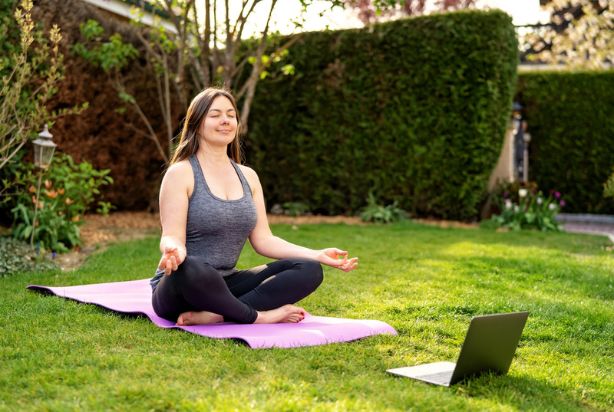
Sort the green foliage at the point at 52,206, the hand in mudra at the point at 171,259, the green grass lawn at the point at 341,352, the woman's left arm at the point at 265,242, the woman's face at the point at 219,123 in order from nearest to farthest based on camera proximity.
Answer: the green grass lawn at the point at 341,352
the hand in mudra at the point at 171,259
the woman's face at the point at 219,123
the woman's left arm at the point at 265,242
the green foliage at the point at 52,206

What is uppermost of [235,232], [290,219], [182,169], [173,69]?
[173,69]

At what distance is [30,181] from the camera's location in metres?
6.68

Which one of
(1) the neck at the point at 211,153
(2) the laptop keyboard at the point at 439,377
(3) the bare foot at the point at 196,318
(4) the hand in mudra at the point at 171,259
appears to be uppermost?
(1) the neck at the point at 211,153

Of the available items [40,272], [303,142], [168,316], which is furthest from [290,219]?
[168,316]

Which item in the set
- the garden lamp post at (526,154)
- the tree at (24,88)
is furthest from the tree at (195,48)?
the garden lamp post at (526,154)

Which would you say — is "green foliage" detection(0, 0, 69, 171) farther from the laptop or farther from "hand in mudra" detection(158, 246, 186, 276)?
the laptop

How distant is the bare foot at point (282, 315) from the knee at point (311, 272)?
17 centimetres

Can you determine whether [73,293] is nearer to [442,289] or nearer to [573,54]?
[442,289]

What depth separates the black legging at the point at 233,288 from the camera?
136 inches

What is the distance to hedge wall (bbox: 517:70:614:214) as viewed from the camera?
38.4 feet

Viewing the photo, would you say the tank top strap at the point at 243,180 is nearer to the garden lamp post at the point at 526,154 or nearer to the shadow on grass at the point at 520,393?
the shadow on grass at the point at 520,393

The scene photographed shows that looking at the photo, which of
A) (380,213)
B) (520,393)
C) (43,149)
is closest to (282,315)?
(520,393)

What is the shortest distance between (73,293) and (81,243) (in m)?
2.69

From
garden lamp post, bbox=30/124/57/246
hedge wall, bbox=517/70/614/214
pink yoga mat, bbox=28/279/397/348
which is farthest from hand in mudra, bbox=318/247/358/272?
hedge wall, bbox=517/70/614/214
